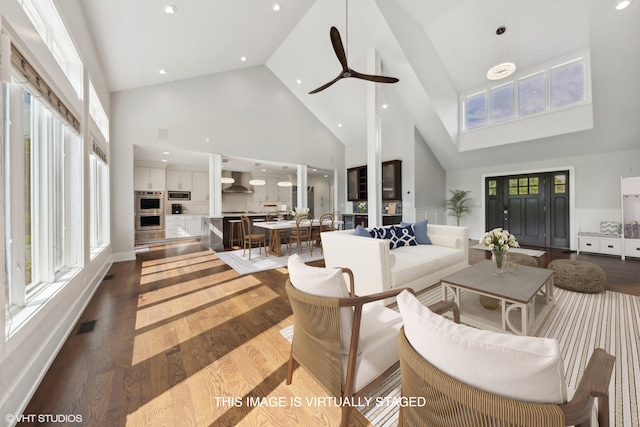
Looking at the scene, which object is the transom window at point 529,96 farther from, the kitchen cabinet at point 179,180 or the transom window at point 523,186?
the kitchen cabinet at point 179,180

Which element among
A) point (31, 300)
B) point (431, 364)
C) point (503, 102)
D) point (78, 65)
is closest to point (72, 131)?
point (78, 65)

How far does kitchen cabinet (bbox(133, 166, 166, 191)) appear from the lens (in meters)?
7.27

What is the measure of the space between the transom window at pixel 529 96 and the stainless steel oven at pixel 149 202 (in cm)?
932

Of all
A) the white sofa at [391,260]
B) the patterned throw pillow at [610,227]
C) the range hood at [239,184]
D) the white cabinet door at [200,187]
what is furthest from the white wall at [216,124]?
the patterned throw pillow at [610,227]

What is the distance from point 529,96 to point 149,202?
34.6 feet

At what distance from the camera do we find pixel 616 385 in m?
1.50

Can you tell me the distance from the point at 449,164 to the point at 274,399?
25.6 ft

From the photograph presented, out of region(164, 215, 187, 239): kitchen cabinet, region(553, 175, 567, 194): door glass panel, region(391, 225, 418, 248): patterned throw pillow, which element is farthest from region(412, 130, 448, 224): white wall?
region(164, 215, 187, 239): kitchen cabinet

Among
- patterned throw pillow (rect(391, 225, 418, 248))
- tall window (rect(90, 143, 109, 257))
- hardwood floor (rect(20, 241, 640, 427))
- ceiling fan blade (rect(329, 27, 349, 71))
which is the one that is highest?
ceiling fan blade (rect(329, 27, 349, 71))

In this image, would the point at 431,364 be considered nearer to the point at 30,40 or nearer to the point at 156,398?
the point at 156,398

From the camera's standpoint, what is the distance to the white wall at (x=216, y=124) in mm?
5027

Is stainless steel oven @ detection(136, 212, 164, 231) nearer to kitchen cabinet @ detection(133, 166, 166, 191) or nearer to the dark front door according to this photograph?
kitchen cabinet @ detection(133, 166, 166, 191)

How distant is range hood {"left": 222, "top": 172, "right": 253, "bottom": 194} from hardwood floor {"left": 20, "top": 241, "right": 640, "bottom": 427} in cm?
570

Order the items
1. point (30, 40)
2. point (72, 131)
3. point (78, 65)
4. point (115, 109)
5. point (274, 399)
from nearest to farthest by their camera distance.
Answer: point (274, 399) < point (30, 40) < point (72, 131) < point (78, 65) < point (115, 109)
